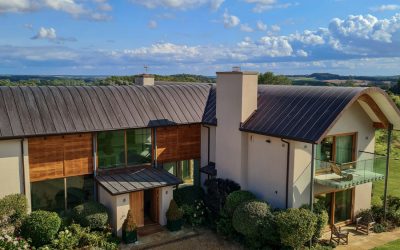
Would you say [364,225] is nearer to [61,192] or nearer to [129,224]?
[129,224]

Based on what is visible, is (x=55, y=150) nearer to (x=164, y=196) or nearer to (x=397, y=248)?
(x=164, y=196)

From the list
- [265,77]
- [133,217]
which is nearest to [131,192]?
[133,217]

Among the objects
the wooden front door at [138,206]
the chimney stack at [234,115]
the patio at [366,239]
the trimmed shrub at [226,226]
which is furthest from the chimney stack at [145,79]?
the patio at [366,239]

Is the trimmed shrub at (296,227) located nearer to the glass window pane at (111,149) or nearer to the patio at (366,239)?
the patio at (366,239)

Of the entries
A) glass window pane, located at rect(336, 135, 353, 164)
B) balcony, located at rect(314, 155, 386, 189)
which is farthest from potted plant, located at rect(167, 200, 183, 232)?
glass window pane, located at rect(336, 135, 353, 164)

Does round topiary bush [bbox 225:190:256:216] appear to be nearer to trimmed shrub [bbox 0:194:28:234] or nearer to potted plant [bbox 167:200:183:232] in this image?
potted plant [bbox 167:200:183:232]

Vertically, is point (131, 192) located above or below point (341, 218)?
above
